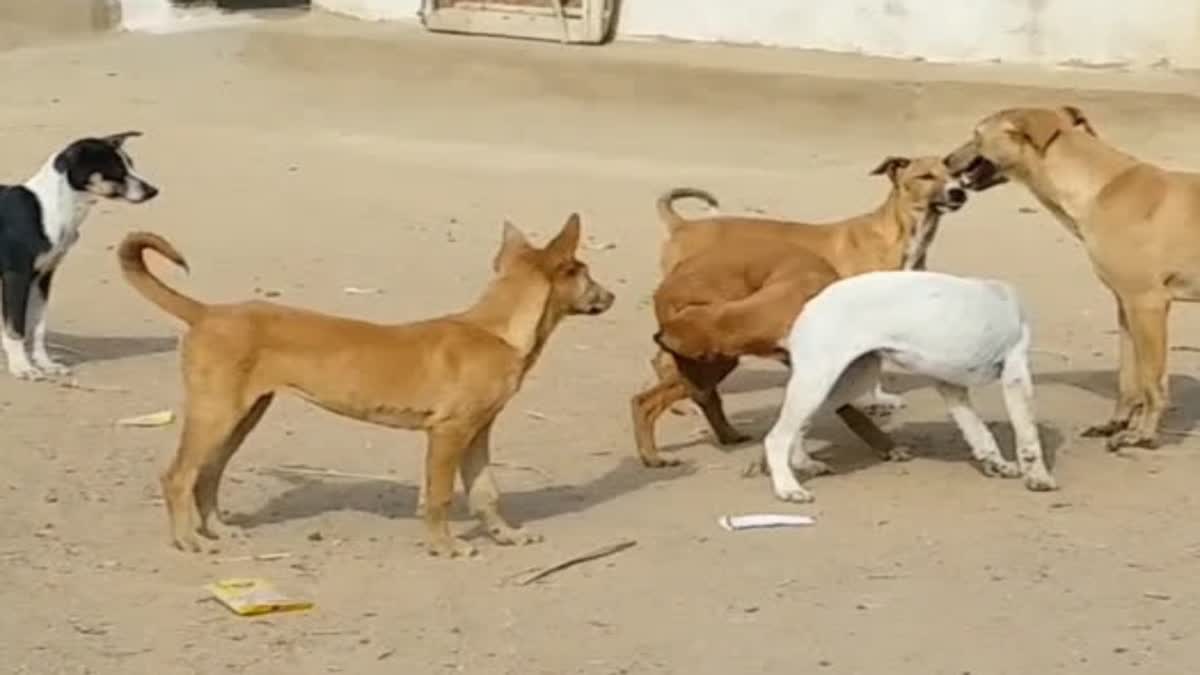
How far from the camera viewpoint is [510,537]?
7.82 meters

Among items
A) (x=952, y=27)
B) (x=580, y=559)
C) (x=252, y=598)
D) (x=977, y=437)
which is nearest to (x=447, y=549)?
→ (x=580, y=559)

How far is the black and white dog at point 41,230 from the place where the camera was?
10141 millimetres

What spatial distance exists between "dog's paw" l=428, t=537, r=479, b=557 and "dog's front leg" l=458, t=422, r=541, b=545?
0.52 feet

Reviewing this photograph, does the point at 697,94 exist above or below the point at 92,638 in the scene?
below

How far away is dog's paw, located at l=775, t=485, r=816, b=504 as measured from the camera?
27.3ft

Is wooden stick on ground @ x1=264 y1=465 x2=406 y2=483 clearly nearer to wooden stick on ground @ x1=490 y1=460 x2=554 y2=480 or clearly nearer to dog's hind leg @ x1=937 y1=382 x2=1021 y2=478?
wooden stick on ground @ x1=490 y1=460 x2=554 y2=480

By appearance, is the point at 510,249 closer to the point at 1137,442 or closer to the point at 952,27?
the point at 1137,442

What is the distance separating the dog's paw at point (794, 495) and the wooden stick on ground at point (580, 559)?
0.69 metres

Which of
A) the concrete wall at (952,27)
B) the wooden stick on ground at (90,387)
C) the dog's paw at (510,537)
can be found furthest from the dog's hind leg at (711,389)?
the concrete wall at (952,27)

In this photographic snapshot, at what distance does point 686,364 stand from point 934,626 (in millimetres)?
1988

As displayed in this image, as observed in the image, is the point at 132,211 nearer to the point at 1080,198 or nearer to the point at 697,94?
the point at 697,94

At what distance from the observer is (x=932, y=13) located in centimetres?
1662

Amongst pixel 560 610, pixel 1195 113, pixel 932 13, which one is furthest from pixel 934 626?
pixel 932 13

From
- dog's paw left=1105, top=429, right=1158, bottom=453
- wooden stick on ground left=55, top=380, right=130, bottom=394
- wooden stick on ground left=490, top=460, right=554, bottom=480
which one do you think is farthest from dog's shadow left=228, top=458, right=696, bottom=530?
dog's paw left=1105, top=429, right=1158, bottom=453
